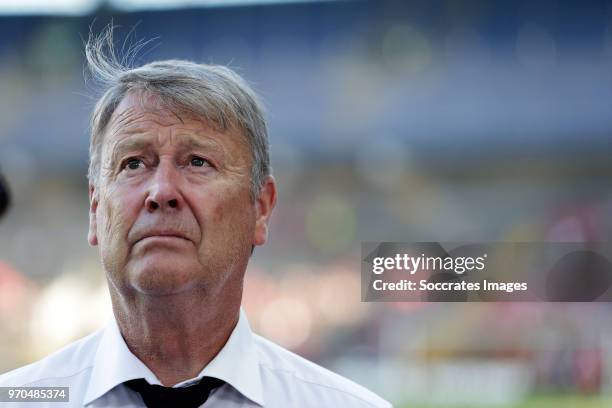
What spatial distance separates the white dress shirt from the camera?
961 mm

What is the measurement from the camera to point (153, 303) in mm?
941

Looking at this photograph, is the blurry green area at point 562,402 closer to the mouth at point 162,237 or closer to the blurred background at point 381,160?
the blurred background at point 381,160

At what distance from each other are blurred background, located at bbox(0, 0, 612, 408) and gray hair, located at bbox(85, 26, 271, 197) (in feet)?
11.4

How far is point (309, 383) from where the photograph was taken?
1.04 metres

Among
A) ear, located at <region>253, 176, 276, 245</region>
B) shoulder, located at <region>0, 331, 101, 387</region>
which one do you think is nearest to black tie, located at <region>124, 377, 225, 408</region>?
shoulder, located at <region>0, 331, 101, 387</region>

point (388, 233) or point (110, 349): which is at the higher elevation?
point (388, 233)

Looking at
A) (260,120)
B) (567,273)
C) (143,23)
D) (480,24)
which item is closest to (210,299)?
(260,120)

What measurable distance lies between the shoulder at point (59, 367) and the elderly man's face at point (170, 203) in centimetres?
16

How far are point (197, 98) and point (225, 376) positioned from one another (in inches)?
14.3

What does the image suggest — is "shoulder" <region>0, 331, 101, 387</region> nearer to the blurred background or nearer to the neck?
the neck

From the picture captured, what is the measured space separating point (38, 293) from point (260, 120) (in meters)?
3.91

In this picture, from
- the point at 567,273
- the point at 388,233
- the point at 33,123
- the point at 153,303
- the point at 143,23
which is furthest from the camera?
the point at 33,123

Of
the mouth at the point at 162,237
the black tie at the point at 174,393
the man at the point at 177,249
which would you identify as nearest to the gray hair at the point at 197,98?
the man at the point at 177,249

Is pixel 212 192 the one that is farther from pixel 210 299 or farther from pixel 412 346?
pixel 412 346
